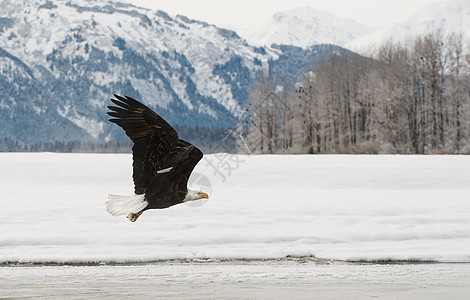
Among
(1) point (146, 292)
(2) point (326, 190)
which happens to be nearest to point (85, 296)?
(1) point (146, 292)

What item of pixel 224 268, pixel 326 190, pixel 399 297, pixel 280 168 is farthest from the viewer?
pixel 280 168

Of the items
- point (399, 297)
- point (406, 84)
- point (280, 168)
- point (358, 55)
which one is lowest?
point (399, 297)

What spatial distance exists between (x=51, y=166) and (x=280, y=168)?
18.9 ft

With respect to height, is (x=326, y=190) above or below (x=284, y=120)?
below

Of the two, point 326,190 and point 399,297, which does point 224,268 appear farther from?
point 326,190

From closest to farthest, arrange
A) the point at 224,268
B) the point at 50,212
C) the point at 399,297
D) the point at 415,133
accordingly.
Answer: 1. the point at 399,297
2. the point at 224,268
3. the point at 50,212
4. the point at 415,133

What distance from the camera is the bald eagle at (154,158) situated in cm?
496

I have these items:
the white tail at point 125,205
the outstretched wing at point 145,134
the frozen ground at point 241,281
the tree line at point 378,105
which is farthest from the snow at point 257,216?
the tree line at point 378,105

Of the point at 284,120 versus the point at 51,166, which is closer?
the point at 51,166

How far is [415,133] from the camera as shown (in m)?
38.3

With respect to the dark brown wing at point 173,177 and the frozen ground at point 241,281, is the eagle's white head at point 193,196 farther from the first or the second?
the frozen ground at point 241,281

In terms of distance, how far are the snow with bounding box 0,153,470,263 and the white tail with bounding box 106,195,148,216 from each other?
8.00 ft

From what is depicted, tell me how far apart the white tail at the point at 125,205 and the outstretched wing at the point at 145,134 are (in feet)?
0.48

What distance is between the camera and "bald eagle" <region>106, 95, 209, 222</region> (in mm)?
4965
